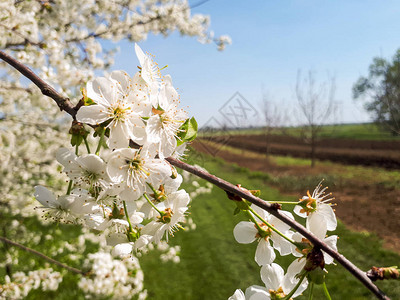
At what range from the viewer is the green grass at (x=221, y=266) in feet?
14.5

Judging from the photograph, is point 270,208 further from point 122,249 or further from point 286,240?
point 122,249

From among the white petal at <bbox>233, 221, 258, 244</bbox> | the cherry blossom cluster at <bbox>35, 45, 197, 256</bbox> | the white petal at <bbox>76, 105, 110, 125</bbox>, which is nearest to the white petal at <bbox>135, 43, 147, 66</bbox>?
the cherry blossom cluster at <bbox>35, 45, 197, 256</bbox>

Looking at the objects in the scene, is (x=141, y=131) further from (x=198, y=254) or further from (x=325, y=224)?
(x=198, y=254)

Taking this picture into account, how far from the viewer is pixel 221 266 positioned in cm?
517

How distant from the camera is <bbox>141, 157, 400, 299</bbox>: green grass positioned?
174 inches

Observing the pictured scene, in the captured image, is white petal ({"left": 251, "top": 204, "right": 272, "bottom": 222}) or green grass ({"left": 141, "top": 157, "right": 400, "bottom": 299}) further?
green grass ({"left": 141, "top": 157, "right": 400, "bottom": 299})

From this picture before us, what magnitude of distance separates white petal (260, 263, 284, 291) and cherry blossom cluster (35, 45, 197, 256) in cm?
33

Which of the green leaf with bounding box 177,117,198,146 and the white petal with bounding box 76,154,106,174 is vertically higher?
the green leaf with bounding box 177,117,198,146

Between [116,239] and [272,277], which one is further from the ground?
[116,239]

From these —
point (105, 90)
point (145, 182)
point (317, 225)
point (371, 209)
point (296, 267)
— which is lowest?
point (371, 209)

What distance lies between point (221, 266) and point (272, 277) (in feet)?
14.6

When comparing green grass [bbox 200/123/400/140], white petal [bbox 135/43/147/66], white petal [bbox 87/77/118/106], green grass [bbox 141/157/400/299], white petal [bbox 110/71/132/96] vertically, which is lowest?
green grass [bbox 141/157/400/299]

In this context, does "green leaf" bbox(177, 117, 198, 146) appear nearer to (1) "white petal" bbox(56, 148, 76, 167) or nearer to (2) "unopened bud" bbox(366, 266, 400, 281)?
(1) "white petal" bbox(56, 148, 76, 167)

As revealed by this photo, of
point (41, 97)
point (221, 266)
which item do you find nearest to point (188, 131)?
point (41, 97)
